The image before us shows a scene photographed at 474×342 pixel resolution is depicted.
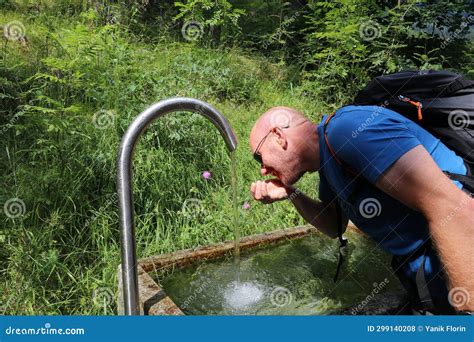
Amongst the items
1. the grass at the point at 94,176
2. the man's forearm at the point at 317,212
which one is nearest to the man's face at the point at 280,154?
the man's forearm at the point at 317,212

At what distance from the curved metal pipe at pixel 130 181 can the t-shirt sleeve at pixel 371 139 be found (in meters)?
0.53

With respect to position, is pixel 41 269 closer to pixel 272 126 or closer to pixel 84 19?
pixel 272 126

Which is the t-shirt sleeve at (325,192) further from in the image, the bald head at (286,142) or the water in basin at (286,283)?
the water in basin at (286,283)

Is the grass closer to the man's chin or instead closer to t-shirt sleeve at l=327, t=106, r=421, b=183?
the man's chin

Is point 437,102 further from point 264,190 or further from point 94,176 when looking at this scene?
point 94,176

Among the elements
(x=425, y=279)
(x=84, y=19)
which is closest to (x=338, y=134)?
(x=425, y=279)

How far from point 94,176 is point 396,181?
218cm

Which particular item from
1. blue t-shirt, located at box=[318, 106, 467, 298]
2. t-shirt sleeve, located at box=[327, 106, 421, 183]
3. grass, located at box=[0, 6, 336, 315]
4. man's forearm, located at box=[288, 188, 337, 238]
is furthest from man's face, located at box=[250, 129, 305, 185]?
grass, located at box=[0, 6, 336, 315]

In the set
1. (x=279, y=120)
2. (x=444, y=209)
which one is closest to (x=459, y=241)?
(x=444, y=209)

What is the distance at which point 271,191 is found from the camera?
2.16m

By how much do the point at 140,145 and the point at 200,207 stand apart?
709 millimetres

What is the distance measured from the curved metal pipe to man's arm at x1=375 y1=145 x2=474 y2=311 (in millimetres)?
786

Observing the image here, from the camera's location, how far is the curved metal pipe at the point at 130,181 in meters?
1.47

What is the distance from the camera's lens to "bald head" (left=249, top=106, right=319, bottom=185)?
1.85 meters
